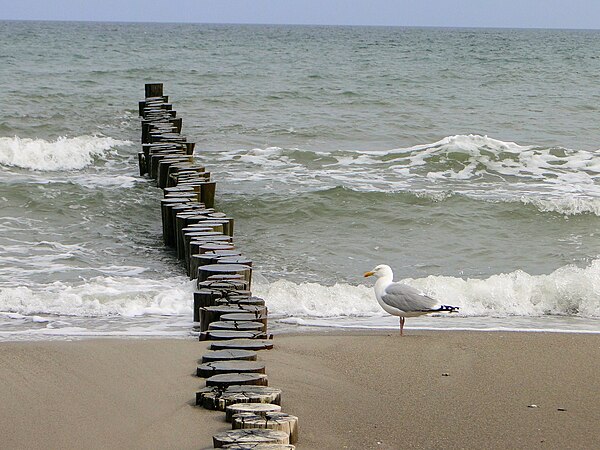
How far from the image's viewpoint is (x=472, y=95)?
85.6 feet

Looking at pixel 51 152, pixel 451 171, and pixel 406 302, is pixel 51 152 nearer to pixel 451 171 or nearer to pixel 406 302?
pixel 451 171

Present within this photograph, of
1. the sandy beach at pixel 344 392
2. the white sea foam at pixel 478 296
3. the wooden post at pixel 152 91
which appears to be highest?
the wooden post at pixel 152 91

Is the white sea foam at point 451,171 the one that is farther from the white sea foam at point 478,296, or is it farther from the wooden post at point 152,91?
the wooden post at point 152,91

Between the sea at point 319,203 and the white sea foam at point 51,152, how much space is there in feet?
0.14

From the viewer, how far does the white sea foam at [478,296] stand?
7.82 metres

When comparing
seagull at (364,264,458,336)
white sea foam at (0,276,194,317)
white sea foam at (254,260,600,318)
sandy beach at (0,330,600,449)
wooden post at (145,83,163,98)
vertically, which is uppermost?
wooden post at (145,83,163,98)

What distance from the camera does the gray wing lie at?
6.57 metres

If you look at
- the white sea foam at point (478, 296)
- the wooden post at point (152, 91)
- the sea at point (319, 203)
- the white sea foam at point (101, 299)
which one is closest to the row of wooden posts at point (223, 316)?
the white sea foam at point (101, 299)

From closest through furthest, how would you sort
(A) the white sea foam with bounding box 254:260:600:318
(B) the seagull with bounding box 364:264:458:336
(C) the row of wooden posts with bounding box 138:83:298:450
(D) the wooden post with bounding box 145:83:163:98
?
(C) the row of wooden posts with bounding box 138:83:298:450
(B) the seagull with bounding box 364:264:458:336
(A) the white sea foam with bounding box 254:260:600:318
(D) the wooden post with bounding box 145:83:163:98

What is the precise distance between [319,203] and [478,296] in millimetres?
4430

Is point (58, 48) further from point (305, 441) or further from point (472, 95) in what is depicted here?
point (305, 441)

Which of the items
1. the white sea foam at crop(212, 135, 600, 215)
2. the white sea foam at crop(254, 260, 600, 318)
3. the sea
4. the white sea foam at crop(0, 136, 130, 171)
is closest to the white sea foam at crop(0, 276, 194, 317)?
Result: the sea

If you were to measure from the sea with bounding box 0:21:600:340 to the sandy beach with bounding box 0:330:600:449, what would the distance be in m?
0.88

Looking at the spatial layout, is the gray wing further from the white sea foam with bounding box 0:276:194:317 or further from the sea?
the white sea foam with bounding box 0:276:194:317
